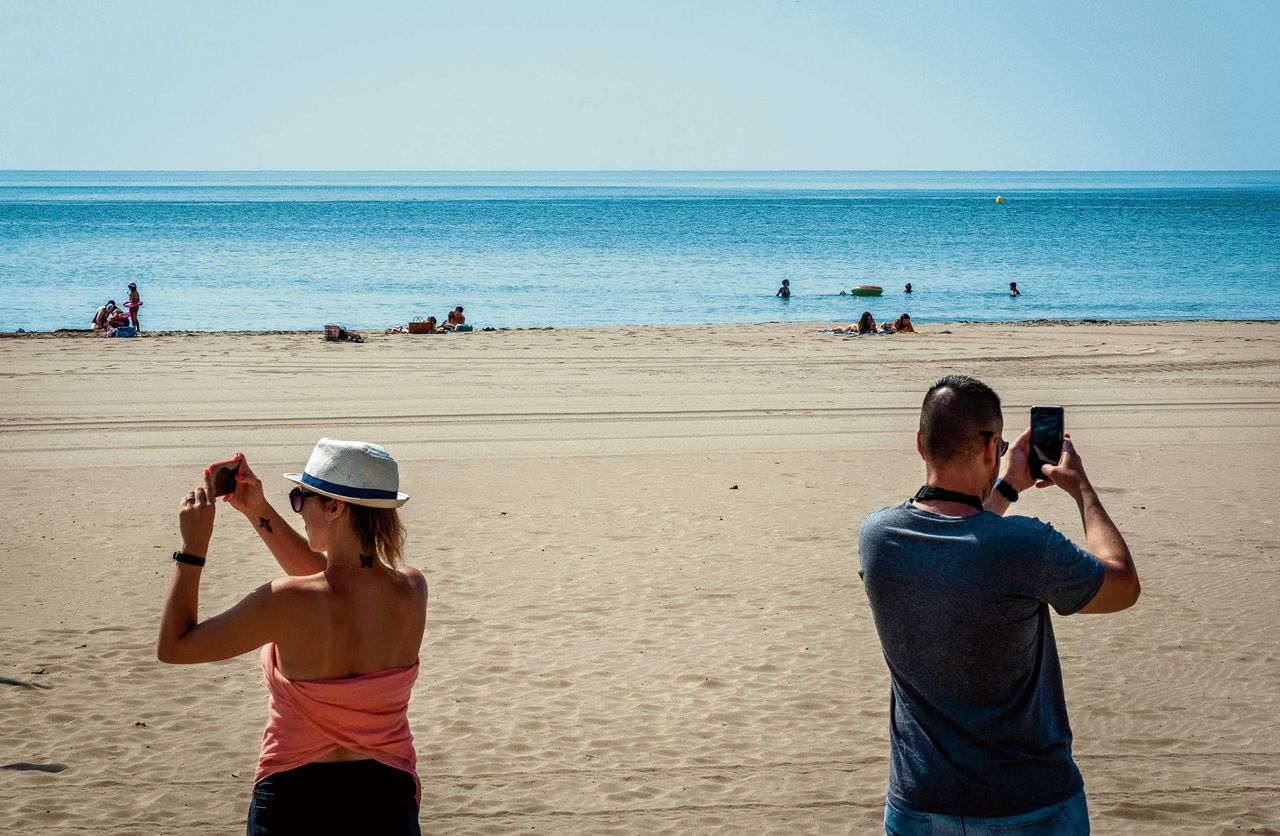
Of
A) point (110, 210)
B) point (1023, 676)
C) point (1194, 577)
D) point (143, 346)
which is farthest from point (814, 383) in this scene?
point (110, 210)

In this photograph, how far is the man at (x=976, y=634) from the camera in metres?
2.81

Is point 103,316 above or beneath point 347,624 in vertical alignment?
above

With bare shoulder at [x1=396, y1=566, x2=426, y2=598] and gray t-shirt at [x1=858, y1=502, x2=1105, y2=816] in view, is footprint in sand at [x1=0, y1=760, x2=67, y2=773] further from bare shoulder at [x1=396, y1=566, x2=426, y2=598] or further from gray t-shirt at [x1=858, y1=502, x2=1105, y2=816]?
gray t-shirt at [x1=858, y1=502, x2=1105, y2=816]

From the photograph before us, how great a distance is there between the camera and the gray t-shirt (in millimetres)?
2809

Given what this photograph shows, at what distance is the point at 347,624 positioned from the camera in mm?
3027

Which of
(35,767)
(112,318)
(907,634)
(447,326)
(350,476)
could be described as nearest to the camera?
(907,634)

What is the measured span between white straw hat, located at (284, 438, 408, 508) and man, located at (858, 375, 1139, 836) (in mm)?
1228

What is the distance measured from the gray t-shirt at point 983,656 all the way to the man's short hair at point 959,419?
17 cm

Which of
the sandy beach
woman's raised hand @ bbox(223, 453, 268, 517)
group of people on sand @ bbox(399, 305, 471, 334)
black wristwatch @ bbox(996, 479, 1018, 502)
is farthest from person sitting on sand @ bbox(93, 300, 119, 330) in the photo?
black wristwatch @ bbox(996, 479, 1018, 502)

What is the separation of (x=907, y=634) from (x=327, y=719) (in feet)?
4.60

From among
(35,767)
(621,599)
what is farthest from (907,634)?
(621,599)

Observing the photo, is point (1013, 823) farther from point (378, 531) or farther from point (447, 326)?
point (447, 326)

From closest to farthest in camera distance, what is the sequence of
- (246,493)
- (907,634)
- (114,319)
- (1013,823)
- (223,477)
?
(1013,823), (907,634), (223,477), (246,493), (114,319)

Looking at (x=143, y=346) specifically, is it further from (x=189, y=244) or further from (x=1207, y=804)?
(x=189, y=244)
